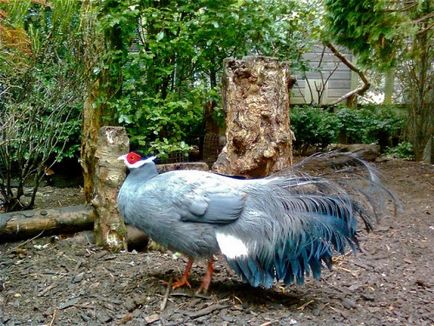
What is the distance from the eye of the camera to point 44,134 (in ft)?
14.5

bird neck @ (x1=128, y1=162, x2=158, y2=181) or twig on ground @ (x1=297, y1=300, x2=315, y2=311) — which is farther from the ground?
bird neck @ (x1=128, y1=162, x2=158, y2=181)

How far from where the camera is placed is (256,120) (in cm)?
412

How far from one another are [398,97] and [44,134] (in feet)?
26.4

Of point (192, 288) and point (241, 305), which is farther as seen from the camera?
point (192, 288)

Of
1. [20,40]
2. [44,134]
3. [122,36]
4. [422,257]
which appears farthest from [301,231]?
[122,36]

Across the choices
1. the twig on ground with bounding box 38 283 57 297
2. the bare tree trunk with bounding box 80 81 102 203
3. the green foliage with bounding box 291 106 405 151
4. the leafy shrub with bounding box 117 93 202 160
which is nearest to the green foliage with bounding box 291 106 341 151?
the green foliage with bounding box 291 106 405 151

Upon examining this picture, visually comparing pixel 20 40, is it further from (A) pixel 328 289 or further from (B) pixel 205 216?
(A) pixel 328 289

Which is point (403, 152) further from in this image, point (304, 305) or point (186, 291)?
point (186, 291)

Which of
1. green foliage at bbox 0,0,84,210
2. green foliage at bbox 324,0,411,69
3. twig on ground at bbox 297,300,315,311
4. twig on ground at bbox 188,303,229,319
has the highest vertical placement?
green foliage at bbox 324,0,411,69

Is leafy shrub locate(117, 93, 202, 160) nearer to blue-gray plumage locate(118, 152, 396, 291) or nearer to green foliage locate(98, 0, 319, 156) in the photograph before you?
green foliage locate(98, 0, 319, 156)

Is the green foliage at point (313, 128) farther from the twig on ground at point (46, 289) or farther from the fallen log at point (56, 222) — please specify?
the twig on ground at point (46, 289)

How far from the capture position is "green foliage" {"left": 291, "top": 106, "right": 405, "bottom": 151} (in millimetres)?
Result: 8898

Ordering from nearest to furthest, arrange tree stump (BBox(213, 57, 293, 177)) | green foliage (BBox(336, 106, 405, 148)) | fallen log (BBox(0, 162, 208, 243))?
fallen log (BBox(0, 162, 208, 243))
tree stump (BBox(213, 57, 293, 177))
green foliage (BBox(336, 106, 405, 148))

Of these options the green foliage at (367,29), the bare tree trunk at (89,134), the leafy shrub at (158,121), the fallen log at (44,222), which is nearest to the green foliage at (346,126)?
the green foliage at (367,29)
